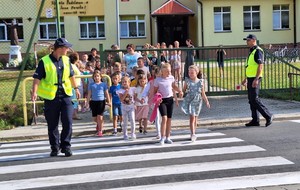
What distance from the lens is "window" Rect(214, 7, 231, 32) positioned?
1448 inches

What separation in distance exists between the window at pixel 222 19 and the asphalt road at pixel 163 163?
27.0 metres

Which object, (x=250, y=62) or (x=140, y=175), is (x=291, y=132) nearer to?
(x=250, y=62)

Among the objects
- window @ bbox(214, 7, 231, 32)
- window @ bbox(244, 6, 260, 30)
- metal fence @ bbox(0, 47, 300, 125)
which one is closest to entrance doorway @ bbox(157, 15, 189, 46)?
window @ bbox(214, 7, 231, 32)

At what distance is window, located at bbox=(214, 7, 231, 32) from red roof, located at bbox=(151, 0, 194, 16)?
1869 millimetres

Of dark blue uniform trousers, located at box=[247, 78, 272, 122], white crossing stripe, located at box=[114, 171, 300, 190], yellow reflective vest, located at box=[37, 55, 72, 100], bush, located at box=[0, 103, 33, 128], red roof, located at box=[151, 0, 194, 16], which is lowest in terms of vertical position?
white crossing stripe, located at box=[114, 171, 300, 190]

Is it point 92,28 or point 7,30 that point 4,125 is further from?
point 7,30

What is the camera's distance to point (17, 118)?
13.0 meters

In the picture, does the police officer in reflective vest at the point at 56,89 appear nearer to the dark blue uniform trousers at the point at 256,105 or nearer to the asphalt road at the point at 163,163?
the asphalt road at the point at 163,163

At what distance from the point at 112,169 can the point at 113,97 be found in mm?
3721

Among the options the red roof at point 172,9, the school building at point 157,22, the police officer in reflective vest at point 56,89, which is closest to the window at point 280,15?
the school building at point 157,22

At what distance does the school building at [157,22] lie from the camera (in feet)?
119

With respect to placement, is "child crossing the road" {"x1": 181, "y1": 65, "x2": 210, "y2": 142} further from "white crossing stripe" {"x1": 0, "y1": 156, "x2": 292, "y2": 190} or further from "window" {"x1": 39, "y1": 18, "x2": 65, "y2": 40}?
"window" {"x1": 39, "y1": 18, "x2": 65, "y2": 40}

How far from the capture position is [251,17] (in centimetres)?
3744

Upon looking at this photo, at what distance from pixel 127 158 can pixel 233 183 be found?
2271 millimetres
